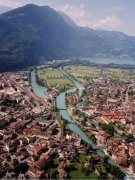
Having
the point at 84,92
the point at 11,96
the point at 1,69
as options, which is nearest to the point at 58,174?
the point at 11,96

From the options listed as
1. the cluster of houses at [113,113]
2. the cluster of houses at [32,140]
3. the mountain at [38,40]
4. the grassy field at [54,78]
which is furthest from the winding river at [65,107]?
the mountain at [38,40]

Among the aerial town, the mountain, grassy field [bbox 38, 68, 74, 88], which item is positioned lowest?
the aerial town

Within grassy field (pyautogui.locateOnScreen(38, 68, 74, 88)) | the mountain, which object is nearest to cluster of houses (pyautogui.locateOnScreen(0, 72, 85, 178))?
grassy field (pyautogui.locateOnScreen(38, 68, 74, 88))

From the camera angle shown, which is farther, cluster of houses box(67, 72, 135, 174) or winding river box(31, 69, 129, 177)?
winding river box(31, 69, 129, 177)

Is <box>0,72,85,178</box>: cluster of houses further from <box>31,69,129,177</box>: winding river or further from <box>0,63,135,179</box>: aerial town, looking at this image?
<box>31,69,129,177</box>: winding river

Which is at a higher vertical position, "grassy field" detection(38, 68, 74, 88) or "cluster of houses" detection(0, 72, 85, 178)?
"grassy field" detection(38, 68, 74, 88)

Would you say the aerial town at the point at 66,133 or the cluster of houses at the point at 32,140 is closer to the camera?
the aerial town at the point at 66,133

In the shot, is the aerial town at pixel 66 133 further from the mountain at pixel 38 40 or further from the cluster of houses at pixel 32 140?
the mountain at pixel 38 40

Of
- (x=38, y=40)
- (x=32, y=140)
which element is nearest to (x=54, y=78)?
(x=32, y=140)
